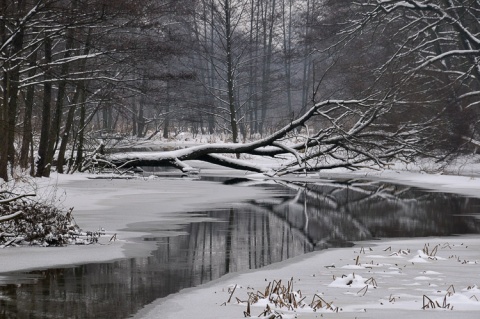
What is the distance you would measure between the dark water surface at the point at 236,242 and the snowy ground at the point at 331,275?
424mm

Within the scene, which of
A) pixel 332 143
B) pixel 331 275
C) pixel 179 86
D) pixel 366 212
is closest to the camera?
pixel 331 275

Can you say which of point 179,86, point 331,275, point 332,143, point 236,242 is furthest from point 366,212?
point 179,86

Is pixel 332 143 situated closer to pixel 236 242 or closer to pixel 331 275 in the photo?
pixel 236 242

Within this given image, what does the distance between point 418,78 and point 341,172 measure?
562cm

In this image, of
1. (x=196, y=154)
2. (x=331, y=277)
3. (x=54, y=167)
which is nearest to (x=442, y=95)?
(x=196, y=154)

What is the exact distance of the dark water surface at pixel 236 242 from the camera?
7906mm

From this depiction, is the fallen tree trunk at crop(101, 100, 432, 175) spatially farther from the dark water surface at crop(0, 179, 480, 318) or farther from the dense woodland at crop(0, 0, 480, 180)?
the dark water surface at crop(0, 179, 480, 318)

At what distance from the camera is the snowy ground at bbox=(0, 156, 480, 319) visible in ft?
23.9

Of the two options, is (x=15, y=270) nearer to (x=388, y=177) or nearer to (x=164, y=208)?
(x=164, y=208)

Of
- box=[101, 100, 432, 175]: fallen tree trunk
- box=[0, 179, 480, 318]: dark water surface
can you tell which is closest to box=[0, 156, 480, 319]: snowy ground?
box=[0, 179, 480, 318]: dark water surface

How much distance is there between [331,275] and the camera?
9227mm

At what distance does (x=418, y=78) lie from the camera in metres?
30.1

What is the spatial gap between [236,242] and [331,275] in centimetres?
328

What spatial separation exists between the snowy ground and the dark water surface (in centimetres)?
42
